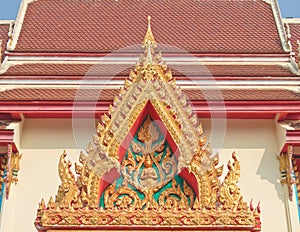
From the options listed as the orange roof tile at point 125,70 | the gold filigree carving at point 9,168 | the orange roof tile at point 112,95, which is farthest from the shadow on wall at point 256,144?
the gold filigree carving at point 9,168

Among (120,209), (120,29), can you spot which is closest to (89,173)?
(120,209)

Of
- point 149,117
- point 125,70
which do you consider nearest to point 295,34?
point 125,70

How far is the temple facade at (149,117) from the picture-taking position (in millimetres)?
4145

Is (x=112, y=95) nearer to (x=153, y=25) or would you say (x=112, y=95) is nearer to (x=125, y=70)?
(x=125, y=70)

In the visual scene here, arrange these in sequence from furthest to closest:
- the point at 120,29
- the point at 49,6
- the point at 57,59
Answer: the point at 49,6 → the point at 120,29 → the point at 57,59

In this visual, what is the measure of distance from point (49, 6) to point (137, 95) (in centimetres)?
535

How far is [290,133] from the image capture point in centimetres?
548

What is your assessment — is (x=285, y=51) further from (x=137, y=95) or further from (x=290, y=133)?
(x=137, y=95)

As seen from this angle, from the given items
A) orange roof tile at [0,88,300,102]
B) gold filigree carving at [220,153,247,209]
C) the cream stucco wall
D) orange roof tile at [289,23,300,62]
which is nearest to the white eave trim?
orange roof tile at [289,23,300,62]

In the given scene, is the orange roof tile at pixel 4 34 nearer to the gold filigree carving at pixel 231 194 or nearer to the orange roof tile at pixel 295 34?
the orange roof tile at pixel 295 34

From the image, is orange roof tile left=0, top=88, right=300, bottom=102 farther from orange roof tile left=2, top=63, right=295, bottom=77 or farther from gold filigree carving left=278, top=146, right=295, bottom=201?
gold filigree carving left=278, top=146, right=295, bottom=201

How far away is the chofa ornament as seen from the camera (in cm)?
400

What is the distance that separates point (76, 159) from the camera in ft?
18.9

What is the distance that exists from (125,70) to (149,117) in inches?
100
